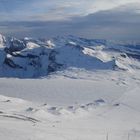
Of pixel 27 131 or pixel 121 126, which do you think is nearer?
pixel 27 131

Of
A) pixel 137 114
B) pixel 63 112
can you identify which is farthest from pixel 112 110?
pixel 63 112

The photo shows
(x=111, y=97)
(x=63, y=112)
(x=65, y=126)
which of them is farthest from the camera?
(x=111, y=97)

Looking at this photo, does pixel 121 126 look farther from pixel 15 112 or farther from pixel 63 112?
pixel 15 112

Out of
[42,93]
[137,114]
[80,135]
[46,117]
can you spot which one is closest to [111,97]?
[42,93]

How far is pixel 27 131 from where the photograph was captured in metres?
37.3

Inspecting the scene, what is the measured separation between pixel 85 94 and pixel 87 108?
21.7m

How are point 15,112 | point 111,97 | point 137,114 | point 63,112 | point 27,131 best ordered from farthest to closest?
point 111,97 → point 137,114 → point 63,112 → point 15,112 → point 27,131

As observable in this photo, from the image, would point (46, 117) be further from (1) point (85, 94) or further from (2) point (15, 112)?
(1) point (85, 94)

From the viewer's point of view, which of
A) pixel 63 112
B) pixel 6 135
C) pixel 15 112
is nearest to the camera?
pixel 6 135

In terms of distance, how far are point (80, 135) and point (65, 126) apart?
603 centimetres

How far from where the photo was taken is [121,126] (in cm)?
5084

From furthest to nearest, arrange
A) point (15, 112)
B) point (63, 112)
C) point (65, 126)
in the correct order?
point (63, 112) < point (15, 112) < point (65, 126)

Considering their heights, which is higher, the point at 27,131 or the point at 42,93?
the point at 27,131

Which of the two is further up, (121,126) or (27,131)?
(27,131)
